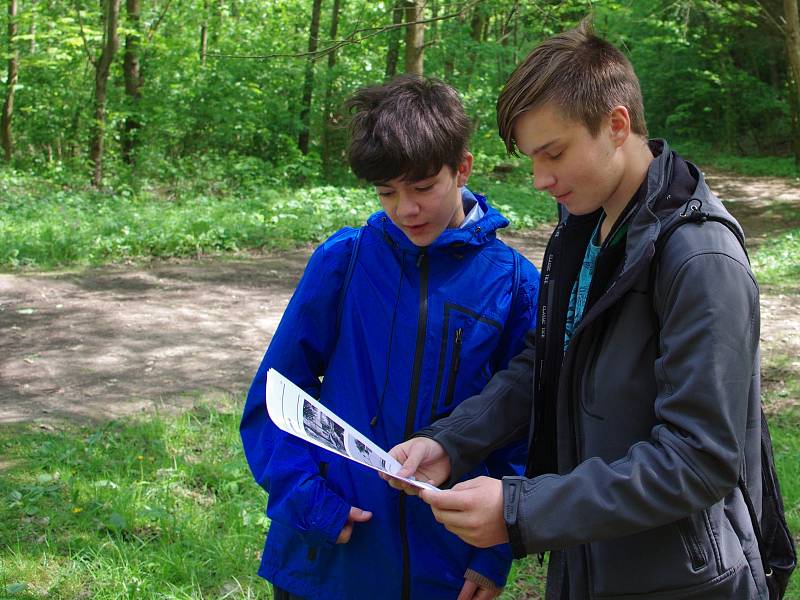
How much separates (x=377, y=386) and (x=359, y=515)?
300 millimetres

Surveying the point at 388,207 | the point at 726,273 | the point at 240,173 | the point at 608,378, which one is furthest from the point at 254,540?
the point at 240,173

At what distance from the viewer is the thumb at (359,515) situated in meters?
1.90

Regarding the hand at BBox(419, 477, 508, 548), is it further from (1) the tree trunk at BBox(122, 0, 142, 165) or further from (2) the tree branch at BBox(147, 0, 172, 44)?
(2) the tree branch at BBox(147, 0, 172, 44)

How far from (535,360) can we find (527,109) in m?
0.54

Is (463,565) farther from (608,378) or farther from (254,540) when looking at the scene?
(254,540)

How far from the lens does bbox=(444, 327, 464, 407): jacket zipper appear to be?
1.97 meters

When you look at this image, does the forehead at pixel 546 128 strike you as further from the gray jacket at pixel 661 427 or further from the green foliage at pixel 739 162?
the green foliage at pixel 739 162

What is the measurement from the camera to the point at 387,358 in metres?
1.97

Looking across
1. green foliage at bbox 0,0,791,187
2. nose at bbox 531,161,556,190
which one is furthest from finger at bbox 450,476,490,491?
green foliage at bbox 0,0,791,187

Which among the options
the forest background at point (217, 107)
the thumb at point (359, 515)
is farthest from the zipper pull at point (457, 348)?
the forest background at point (217, 107)

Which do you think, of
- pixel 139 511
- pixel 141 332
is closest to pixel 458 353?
pixel 139 511

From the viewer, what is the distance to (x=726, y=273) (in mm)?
1385

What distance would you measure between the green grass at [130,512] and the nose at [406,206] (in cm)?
196

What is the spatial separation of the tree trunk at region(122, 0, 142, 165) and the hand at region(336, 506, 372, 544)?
15400mm
